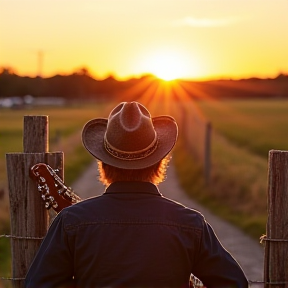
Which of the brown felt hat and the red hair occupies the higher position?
the brown felt hat

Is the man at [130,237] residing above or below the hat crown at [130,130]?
below

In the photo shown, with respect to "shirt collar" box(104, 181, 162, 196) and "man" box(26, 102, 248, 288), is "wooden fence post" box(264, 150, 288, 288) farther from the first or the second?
"shirt collar" box(104, 181, 162, 196)

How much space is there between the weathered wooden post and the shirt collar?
96 cm

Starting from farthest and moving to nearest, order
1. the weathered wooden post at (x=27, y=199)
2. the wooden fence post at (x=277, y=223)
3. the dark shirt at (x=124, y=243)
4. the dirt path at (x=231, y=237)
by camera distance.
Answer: the dirt path at (x=231, y=237) < the weathered wooden post at (x=27, y=199) < the wooden fence post at (x=277, y=223) < the dark shirt at (x=124, y=243)

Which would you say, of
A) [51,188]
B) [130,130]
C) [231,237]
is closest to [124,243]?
[130,130]

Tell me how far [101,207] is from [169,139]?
503 millimetres

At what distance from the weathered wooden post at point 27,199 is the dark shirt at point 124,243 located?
0.89m

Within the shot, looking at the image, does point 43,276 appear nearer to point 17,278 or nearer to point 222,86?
point 17,278

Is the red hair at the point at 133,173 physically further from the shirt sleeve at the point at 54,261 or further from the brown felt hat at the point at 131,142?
the shirt sleeve at the point at 54,261

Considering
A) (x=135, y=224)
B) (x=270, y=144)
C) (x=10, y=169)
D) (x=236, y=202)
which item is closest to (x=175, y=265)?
(x=135, y=224)

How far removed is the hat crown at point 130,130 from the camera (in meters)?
2.92

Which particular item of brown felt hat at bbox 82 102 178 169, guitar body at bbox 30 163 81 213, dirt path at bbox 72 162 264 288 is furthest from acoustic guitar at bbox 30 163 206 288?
brown felt hat at bbox 82 102 178 169

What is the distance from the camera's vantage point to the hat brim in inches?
113

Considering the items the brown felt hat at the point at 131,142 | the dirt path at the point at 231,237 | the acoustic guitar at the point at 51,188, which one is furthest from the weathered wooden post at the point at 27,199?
the brown felt hat at the point at 131,142
